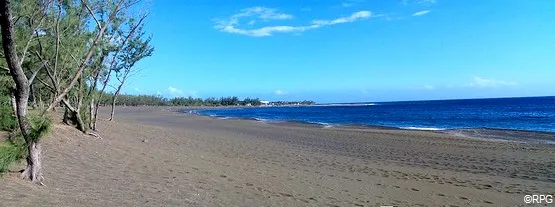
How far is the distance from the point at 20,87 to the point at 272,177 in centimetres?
576

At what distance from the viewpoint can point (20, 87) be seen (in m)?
5.88

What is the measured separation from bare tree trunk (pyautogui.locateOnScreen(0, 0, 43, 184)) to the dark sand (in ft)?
0.97

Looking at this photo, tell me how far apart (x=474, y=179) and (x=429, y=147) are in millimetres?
7863

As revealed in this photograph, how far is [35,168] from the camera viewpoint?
6.61 meters

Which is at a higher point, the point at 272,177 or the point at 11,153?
Result: the point at 11,153

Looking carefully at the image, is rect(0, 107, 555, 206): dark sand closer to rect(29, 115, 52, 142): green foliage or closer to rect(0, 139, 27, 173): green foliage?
rect(0, 139, 27, 173): green foliage

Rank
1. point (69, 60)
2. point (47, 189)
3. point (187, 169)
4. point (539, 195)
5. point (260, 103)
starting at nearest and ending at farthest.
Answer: point (47, 189) < point (539, 195) < point (187, 169) < point (69, 60) < point (260, 103)

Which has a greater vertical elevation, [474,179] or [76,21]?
[76,21]

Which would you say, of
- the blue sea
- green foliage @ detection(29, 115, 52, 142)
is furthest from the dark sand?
the blue sea

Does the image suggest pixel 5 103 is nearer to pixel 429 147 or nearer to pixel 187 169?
pixel 187 169

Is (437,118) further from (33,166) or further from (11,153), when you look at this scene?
(11,153)

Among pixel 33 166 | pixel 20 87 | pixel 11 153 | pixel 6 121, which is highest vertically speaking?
pixel 20 87

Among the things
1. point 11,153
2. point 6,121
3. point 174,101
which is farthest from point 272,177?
point 174,101

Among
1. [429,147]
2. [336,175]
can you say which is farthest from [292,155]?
[429,147]
